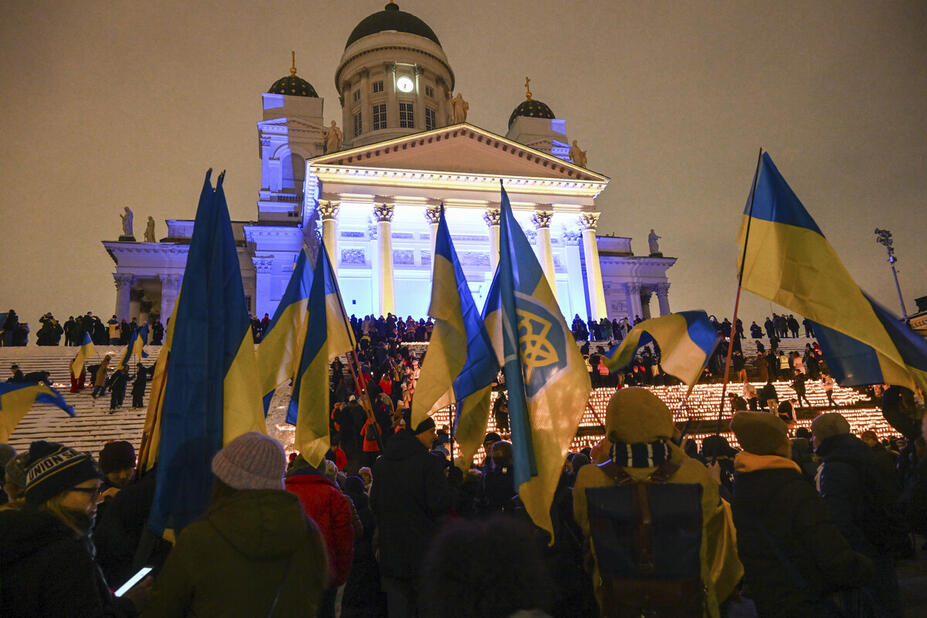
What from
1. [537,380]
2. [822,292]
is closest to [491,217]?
[822,292]

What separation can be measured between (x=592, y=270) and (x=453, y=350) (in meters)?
27.5

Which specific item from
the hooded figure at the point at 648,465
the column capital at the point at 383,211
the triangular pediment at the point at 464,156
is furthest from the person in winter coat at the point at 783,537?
the triangular pediment at the point at 464,156

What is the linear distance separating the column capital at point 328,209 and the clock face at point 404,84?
59.6 feet

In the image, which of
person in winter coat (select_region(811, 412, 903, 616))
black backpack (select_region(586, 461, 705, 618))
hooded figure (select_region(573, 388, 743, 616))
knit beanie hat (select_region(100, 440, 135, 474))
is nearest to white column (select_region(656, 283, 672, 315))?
person in winter coat (select_region(811, 412, 903, 616))

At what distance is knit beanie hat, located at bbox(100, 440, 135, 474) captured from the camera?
158 inches

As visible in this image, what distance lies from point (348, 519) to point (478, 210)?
28.7m

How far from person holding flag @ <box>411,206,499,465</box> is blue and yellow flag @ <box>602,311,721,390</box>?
1373 millimetres

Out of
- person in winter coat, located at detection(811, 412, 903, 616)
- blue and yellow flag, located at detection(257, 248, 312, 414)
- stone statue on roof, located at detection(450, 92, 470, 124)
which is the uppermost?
stone statue on roof, located at detection(450, 92, 470, 124)

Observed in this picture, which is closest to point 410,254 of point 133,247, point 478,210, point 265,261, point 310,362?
point 478,210

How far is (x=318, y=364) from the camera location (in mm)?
5809

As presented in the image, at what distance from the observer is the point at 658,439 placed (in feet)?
8.48

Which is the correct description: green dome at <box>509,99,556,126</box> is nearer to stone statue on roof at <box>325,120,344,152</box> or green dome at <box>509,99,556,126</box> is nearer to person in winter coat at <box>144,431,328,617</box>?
stone statue on roof at <box>325,120,344,152</box>

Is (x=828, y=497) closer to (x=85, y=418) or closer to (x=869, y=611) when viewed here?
(x=869, y=611)

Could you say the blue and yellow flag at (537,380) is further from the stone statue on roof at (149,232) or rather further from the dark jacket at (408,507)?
the stone statue on roof at (149,232)
